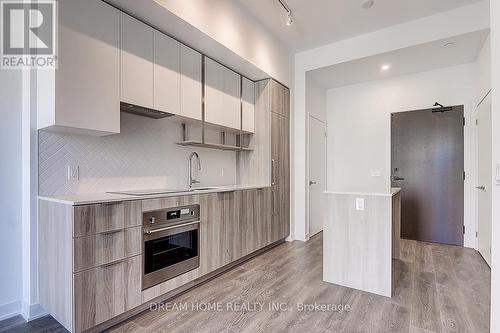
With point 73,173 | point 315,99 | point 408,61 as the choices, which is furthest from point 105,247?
point 408,61

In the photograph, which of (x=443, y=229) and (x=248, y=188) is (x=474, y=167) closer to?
(x=443, y=229)

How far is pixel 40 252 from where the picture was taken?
6.67ft

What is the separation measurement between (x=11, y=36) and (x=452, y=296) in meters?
4.45

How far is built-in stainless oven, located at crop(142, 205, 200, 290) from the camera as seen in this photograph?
2.14m

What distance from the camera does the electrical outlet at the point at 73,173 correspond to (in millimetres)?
2186

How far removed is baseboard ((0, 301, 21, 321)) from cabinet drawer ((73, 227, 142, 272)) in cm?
92

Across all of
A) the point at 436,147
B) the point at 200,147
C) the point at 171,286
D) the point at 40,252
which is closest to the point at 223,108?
the point at 200,147

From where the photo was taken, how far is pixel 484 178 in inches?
129

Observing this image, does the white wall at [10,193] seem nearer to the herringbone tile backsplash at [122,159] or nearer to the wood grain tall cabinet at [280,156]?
A: the herringbone tile backsplash at [122,159]

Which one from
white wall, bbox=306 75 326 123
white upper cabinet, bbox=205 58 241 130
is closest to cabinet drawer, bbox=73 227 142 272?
white upper cabinet, bbox=205 58 241 130

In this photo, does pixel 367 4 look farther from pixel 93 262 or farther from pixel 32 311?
pixel 32 311

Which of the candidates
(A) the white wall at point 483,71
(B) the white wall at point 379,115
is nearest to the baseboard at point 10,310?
(B) the white wall at point 379,115

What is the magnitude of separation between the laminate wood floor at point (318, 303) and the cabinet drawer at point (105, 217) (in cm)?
79

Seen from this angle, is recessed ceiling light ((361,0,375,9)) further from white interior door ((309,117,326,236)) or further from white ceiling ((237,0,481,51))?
white interior door ((309,117,326,236))
